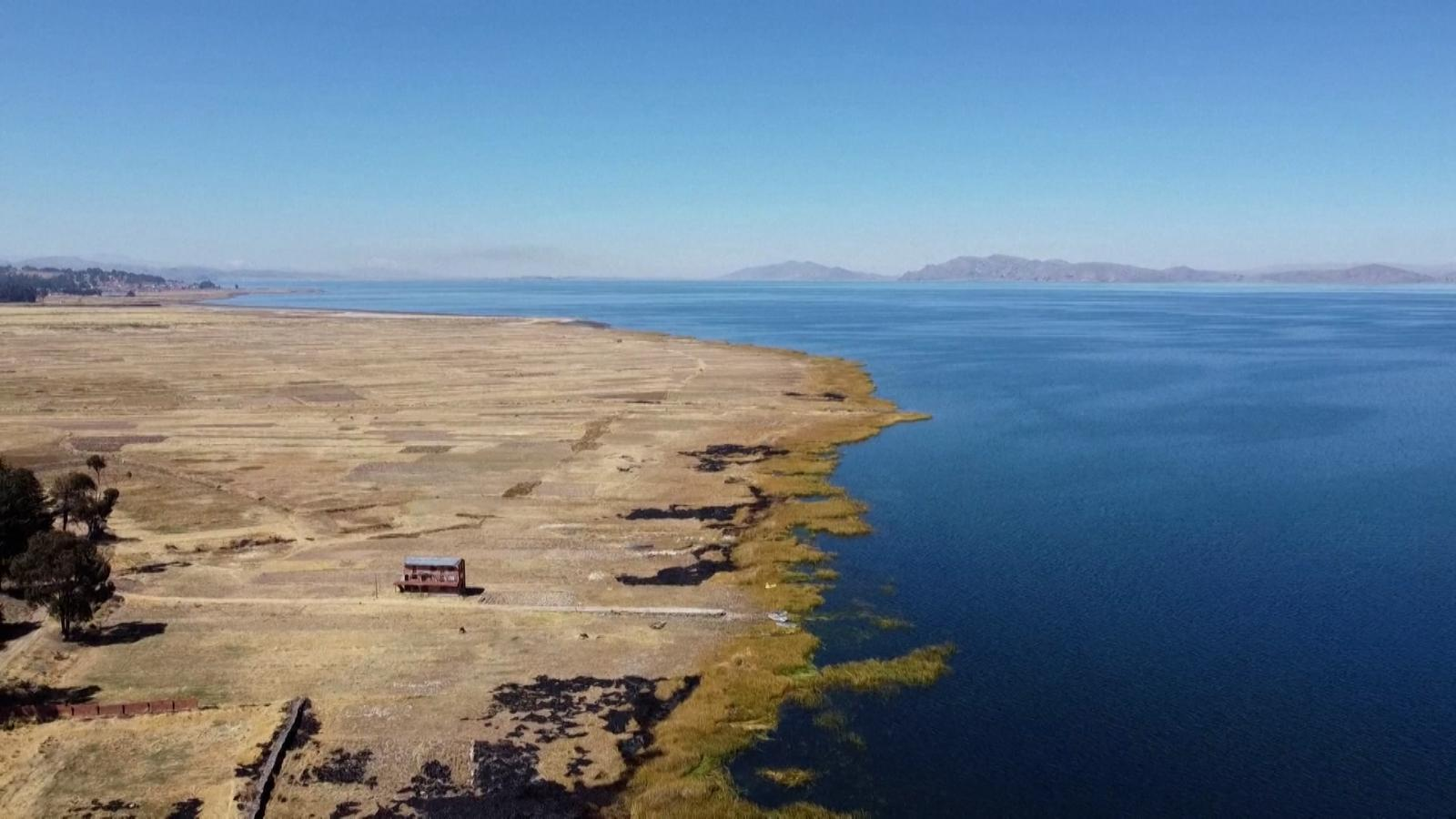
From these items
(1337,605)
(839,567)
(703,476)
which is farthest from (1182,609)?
(703,476)

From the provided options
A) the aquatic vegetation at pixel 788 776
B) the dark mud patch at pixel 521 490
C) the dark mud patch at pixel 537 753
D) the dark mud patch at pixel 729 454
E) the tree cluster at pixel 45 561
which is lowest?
the aquatic vegetation at pixel 788 776

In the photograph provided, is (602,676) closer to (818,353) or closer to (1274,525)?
(1274,525)

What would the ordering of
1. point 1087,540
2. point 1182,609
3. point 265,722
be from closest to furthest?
point 265,722 → point 1182,609 → point 1087,540

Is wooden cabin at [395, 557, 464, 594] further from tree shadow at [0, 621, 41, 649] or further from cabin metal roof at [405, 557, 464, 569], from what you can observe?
tree shadow at [0, 621, 41, 649]

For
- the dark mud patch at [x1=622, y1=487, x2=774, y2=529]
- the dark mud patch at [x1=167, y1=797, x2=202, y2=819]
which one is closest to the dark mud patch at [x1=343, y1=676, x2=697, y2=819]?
the dark mud patch at [x1=167, y1=797, x2=202, y2=819]

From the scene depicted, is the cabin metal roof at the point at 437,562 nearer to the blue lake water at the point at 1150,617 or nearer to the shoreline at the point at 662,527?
the shoreline at the point at 662,527

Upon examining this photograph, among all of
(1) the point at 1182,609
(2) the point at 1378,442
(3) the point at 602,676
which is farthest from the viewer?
(2) the point at 1378,442

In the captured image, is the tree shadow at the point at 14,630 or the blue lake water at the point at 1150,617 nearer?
the blue lake water at the point at 1150,617

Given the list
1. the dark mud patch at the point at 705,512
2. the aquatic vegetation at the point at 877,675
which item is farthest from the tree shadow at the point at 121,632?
the aquatic vegetation at the point at 877,675
